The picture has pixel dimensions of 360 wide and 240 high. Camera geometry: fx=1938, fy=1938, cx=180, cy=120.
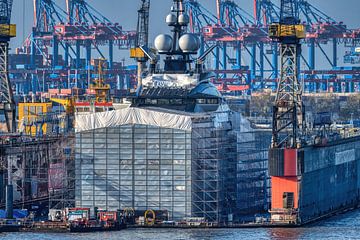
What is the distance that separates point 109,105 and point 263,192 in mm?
10379

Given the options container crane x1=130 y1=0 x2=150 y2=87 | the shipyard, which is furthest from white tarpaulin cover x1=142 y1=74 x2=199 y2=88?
container crane x1=130 y1=0 x2=150 y2=87

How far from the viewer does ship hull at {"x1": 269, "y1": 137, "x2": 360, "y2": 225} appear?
92.9 meters

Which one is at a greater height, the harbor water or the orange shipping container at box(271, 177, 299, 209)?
the orange shipping container at box(271, 177, 299, 209)

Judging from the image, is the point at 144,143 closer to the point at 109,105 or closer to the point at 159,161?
the point at 159,161

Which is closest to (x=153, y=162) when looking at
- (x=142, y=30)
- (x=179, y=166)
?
(x=179, y=166)

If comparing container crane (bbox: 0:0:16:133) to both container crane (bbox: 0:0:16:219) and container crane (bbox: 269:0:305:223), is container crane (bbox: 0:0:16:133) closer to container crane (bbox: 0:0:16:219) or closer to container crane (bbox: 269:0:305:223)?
container crane (bbox: 0:0:16:219)

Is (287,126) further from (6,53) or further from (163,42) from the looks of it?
(6,53)

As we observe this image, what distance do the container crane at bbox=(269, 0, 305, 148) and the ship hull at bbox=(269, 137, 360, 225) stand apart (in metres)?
1.32

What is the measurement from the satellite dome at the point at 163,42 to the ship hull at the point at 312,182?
9.09 metres

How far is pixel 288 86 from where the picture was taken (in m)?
98.6

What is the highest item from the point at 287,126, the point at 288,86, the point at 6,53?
the point at 6,53

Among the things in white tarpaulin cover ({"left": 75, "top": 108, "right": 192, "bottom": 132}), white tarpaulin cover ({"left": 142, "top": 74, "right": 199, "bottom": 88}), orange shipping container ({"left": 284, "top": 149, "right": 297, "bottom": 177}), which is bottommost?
orange shipping container ({"left": 284, "top": 149, "right": 297, "bottom": 177})

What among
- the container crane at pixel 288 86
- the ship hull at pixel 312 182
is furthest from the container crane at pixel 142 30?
the container crane at pixel 288 86

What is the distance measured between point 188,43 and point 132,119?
27.3ft
